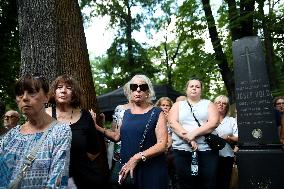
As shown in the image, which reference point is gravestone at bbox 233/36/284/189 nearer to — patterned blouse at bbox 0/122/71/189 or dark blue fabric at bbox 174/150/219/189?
dark blue fabric at bbox 174/150/219/189

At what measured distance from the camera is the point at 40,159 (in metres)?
2.21

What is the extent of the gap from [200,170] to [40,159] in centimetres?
301

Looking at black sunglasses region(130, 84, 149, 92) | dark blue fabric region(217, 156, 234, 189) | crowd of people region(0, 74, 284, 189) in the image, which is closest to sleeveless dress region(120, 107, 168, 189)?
crowd of people region(0, 74, 284, 189)

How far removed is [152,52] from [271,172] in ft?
83.6

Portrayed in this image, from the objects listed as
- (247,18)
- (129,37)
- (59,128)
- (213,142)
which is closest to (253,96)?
(213,142)

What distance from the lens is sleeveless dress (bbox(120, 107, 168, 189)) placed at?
3471 millimetres

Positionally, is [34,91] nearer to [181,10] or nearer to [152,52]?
[181,10]

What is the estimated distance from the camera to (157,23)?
2742cm

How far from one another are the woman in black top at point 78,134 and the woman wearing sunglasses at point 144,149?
0.29 meters

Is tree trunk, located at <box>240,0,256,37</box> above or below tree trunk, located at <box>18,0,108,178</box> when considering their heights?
above

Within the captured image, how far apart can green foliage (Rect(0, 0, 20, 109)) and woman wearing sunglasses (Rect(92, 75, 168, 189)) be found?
42.4 feet

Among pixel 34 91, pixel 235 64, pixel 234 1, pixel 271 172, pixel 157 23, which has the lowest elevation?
pixel 271 172

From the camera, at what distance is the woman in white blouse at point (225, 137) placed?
5603mm

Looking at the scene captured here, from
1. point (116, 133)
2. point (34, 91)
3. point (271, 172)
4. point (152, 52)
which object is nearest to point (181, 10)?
point (271, 172)
